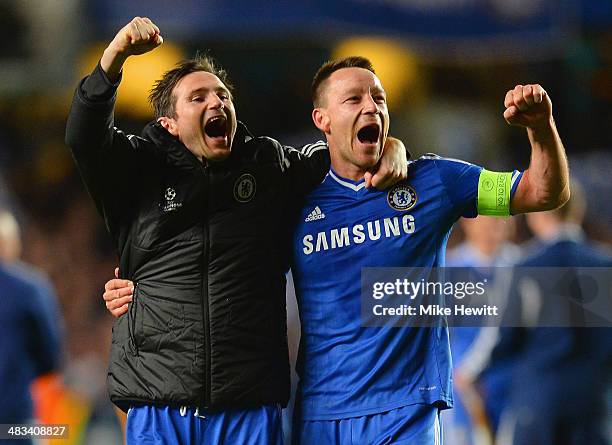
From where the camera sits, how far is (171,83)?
3.62 metres

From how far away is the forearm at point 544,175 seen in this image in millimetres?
3303

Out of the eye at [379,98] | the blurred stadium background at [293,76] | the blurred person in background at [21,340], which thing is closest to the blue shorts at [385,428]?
the eye at [379,98]

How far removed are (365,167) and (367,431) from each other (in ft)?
2.93

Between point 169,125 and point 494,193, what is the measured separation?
3.65ft

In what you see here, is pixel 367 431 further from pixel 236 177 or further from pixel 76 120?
pixel 76 120

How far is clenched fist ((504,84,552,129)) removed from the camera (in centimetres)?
315

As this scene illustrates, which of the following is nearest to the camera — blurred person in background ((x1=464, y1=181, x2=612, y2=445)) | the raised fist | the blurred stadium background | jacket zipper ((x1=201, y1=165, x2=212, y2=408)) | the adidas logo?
the raised fist

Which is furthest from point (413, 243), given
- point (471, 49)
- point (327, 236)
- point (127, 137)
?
point (471, 49)

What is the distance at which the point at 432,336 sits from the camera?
352 centimetres

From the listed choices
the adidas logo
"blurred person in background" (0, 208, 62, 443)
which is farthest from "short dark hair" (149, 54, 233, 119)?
"blurred person in background" (0, 208, 62, 443)

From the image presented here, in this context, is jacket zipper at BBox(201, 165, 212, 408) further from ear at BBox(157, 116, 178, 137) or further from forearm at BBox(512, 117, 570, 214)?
forearm at BBox(512, 117, 570, 214)

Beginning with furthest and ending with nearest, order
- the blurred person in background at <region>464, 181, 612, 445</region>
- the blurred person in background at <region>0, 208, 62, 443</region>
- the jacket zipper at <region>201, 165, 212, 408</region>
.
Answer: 1. the blurred person in background at <region>464, 181, 612, 445</region>
2. the blurred person in background at <region>0, 208, 62, 443</region>
3. the jacket zipper at <region>201, 165, 212, 408</region>

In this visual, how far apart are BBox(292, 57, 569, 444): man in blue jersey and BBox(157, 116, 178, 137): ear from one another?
1.71 feet

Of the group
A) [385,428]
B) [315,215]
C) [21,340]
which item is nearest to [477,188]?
[315,215]
